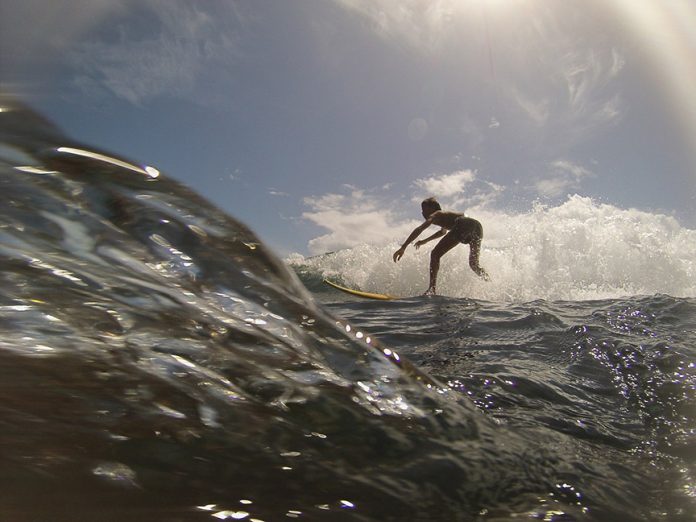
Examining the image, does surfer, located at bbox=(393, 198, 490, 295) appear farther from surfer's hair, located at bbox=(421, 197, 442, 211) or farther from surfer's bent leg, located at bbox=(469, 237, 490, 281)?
surfer's hair, located at bbox=(421, 197, 442, 211)

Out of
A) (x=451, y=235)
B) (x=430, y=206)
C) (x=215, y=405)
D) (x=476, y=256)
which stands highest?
(x=430, y=206)

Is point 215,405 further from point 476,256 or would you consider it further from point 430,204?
point 430,204

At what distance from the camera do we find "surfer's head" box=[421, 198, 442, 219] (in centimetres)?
1015

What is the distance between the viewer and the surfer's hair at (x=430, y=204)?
1014 centimetres

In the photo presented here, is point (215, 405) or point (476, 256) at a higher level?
point (476, 256)

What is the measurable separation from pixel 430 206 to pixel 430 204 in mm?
62

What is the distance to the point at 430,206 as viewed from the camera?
10250 mm

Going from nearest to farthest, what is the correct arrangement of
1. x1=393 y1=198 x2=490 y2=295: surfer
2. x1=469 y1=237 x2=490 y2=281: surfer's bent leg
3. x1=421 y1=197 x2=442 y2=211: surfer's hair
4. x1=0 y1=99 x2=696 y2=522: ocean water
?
x1=0 y1=99 x2=696 y2=522: ocean water, x1=393 y1=198 x2=490 y2=295: surfer, x1=469 y1=237 x2=490 y2=281: surfer's bent leg, x1=421 y1=197 x2=442 y2=211: surfer's hair

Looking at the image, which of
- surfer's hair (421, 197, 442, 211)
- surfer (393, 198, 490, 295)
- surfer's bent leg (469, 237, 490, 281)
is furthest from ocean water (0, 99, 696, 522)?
surfer's hair (421, 197, 442, 211)

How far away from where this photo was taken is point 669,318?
186 inches

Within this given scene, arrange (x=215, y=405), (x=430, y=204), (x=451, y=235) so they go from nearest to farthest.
Result: (x=215, y=405), (x=451, y=235), (x=430, y=204)

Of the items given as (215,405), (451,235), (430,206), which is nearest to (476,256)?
(451,235)

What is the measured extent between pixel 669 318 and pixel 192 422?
535cm

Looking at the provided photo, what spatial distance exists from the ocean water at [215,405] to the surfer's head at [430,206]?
26.9 ft
